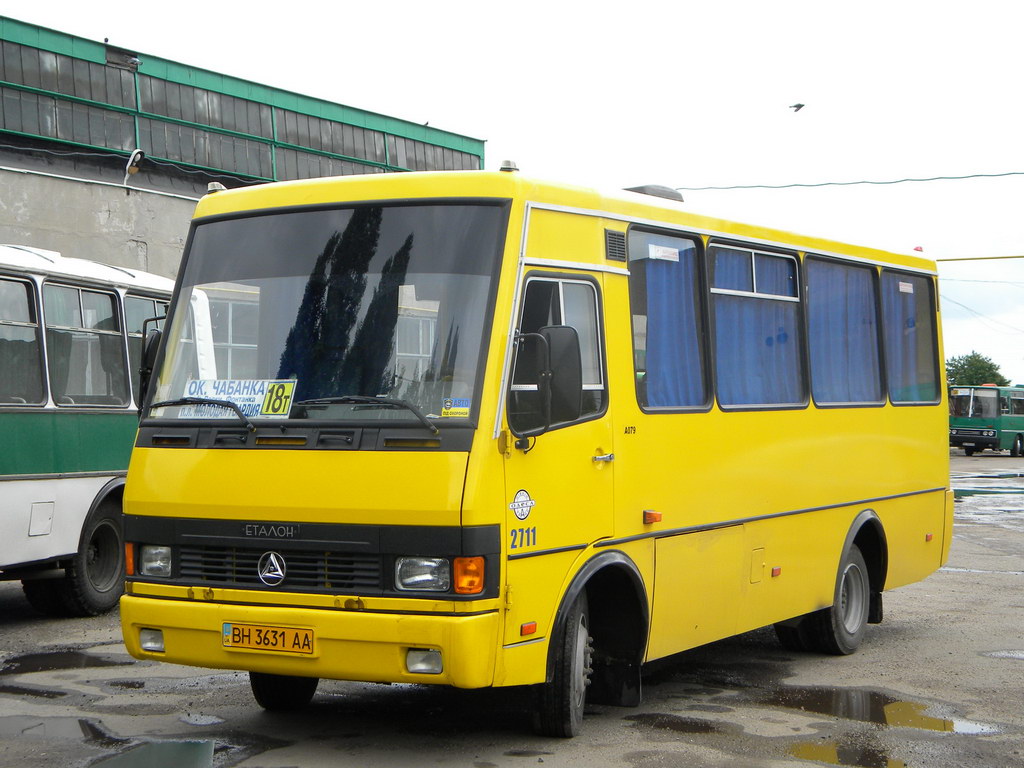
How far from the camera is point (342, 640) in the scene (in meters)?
6.25

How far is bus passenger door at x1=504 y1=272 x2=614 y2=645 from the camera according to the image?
6.44 metres

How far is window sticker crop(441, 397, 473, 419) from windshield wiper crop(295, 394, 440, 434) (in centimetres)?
10

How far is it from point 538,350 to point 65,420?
641 centimetres

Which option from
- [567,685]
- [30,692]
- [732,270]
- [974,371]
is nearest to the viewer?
[567,685]

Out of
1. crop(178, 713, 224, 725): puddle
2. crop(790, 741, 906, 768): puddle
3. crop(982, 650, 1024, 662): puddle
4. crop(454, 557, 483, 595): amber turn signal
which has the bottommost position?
crop(982, 650, 1024, 662): puddle

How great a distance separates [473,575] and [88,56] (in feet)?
91.4

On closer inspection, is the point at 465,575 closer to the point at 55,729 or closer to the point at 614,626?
the point at 614,626

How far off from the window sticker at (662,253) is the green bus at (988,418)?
46.2 metres

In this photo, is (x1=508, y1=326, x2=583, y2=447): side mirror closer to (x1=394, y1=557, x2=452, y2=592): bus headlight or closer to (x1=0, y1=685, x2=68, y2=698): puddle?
(x1=394, y1=557, x2=452, y2=592): bus headlight

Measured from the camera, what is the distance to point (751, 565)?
8.77 metres

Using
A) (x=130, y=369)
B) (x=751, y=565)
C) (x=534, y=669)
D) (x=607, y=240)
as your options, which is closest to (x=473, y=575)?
(x=534, y=669)

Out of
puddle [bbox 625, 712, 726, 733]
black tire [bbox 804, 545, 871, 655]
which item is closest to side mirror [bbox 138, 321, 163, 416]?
puddle [bbox 625, 712, 726, 733]

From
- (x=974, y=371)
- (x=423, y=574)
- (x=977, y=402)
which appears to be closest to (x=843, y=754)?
(x=423, y=574)

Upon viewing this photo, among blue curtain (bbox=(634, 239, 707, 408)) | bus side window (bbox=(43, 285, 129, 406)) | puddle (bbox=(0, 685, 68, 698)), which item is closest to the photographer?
blue curtain (bbox=(634, 239, 707, 408))
